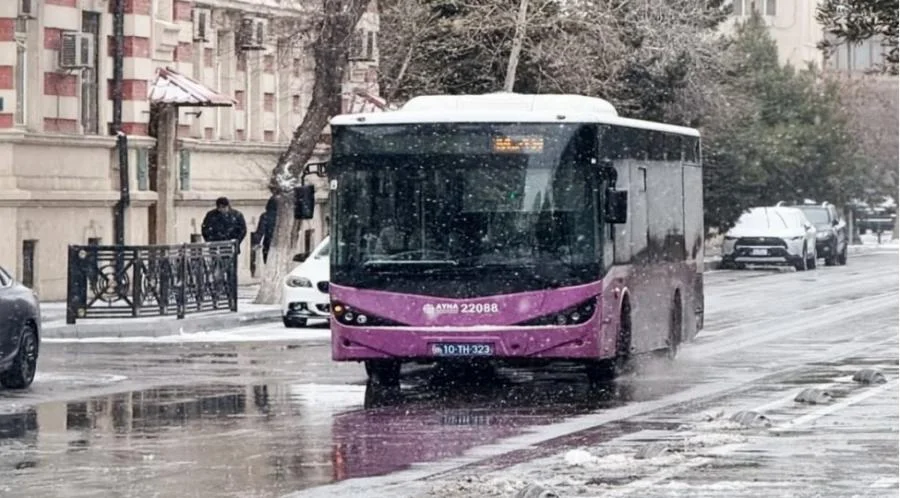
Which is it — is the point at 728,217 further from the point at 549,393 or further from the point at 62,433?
the point at 62,433

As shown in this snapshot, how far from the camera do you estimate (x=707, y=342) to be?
98.8 feet

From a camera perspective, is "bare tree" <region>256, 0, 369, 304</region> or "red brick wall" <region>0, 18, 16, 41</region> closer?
"bare tree" <region>256, 0, 369, 304</region>

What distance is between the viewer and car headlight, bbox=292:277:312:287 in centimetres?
3350

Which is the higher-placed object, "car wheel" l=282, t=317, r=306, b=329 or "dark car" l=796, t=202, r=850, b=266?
"dark car" l=796, t=202, r=850, b=266

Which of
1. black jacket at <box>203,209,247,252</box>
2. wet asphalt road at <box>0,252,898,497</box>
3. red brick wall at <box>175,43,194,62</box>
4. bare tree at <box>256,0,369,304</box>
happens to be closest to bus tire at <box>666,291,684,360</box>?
wet asphalt road at <box>0,252,898,497</box>

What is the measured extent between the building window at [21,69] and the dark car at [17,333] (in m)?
15.8

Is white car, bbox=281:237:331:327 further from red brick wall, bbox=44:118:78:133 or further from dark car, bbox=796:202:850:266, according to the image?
dark car, bbox=796:202:850:266

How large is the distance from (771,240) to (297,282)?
2834cm

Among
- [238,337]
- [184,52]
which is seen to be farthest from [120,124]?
[238,337]

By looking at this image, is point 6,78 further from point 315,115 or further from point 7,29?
point 315,115

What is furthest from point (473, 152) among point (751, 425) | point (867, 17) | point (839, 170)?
point (839, 170)

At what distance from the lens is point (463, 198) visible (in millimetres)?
22000

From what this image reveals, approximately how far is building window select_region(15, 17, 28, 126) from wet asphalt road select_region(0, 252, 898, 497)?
926 centimetres

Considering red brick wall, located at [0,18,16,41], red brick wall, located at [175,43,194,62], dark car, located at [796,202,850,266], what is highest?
red brick wall, located at [175,43,194,62]
